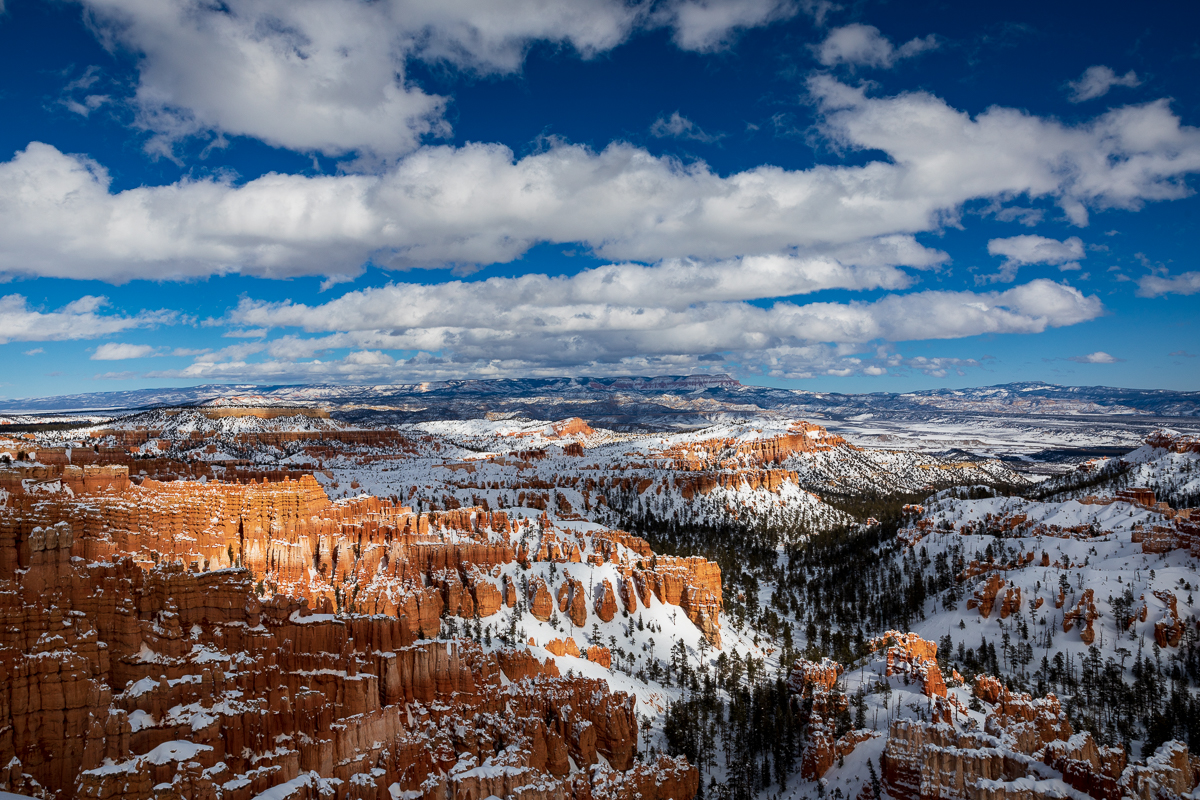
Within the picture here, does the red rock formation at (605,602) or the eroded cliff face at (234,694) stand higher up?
the eroded cliff face at (234,694)

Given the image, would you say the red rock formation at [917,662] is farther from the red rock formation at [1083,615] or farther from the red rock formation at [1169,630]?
the red rock formation at [1169,630]

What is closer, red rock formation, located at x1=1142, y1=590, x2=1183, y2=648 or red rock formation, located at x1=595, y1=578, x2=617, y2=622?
red rock formation, located at x1=1142, y1=590, x2=1183, y2=648

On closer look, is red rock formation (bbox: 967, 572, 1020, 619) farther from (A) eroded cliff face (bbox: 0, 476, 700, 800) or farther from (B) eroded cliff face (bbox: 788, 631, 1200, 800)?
(A) eroded cliff face (bbox: 0, 476, 700, 800)

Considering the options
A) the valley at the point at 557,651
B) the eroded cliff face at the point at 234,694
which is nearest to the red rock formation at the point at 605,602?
the valley at the point at 557,651

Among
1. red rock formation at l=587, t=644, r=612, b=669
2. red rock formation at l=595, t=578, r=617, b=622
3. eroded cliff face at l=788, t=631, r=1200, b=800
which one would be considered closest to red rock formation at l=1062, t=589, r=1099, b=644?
eroded cliff face at l=788, t=631, r=1200, b=800

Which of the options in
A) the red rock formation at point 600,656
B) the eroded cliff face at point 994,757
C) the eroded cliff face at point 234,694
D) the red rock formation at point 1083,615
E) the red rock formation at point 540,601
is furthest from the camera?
the red rock formation at point 540,601

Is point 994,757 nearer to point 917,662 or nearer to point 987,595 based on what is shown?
point 917,662

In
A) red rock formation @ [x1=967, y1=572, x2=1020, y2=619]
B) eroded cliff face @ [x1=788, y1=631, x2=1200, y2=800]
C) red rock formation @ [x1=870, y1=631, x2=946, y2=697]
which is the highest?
eroded cliff face @ [x1=788, y1=631, x2=1200, y2=800]

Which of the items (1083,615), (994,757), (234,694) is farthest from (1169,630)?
(234,694)

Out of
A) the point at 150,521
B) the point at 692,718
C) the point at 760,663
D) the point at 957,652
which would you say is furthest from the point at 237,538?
the point at 957,652
